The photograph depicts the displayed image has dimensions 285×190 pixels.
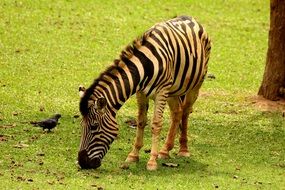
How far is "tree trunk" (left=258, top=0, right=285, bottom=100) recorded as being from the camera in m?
17.0

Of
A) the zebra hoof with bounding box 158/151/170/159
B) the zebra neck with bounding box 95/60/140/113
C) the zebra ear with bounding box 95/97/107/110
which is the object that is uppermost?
the zebra neck with bounding box 95/60/140/113

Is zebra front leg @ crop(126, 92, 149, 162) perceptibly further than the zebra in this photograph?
Yes

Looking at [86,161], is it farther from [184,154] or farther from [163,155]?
[184,154]

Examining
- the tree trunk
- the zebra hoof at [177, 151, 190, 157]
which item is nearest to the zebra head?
the zebra hoof at [177, 151, 190, 157]

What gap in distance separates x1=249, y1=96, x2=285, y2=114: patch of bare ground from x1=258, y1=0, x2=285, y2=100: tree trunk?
0.11 m

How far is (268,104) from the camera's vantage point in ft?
55.4

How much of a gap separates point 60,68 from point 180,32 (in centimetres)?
602

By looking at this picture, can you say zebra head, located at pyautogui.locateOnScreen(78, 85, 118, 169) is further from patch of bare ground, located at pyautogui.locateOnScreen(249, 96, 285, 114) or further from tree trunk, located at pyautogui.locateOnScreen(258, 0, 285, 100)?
tree trunk, located at pyautogui.locateOnScreen(258, 0, 285, 100)

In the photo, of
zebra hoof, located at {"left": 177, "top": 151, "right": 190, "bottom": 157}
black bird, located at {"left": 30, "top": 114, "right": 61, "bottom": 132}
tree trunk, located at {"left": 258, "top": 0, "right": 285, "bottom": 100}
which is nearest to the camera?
zebra hoof, located at {"left": 177, "top": 151, "right": 190, "bottom": 157}

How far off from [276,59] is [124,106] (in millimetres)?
3111

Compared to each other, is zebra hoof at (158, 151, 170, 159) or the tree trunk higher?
the tree trunk

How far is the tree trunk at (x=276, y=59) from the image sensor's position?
55.8ft

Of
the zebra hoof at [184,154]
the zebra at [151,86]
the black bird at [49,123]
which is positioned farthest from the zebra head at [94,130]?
the black bird at [49,123]

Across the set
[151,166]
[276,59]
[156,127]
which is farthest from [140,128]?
[276,59]
